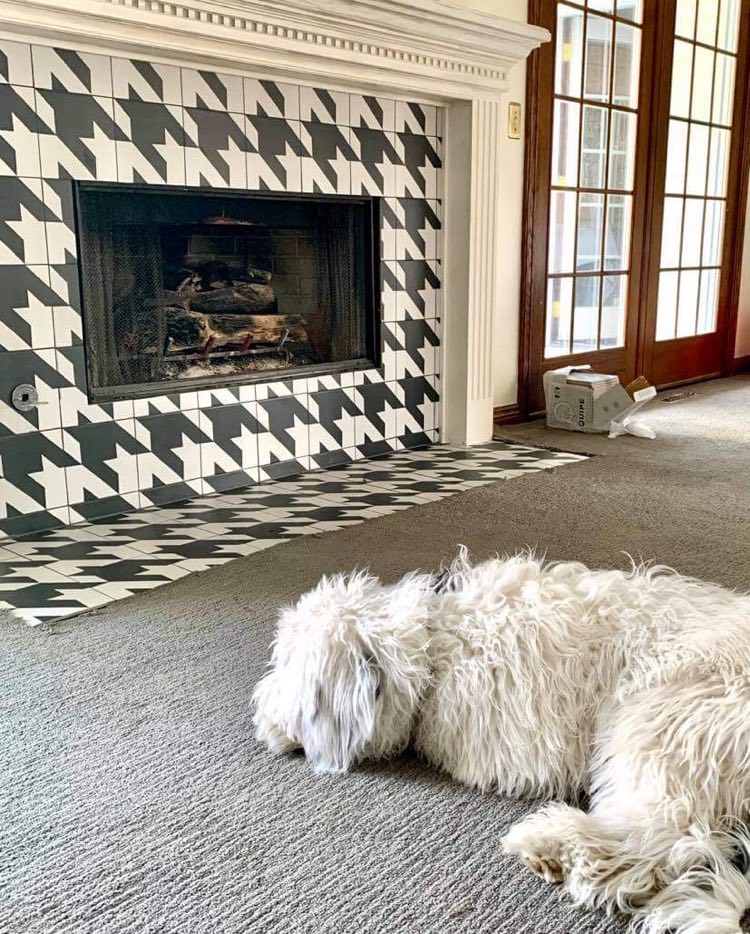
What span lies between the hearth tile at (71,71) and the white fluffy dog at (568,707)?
188 centimetres

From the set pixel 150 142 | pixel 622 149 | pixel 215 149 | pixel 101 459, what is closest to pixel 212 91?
pixel 215 149

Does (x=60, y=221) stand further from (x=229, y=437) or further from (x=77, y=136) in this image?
(x=229, y=437)

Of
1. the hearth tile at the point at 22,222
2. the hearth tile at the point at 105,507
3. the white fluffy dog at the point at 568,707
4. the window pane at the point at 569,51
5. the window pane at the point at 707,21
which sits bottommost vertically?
the hearth tile at the point at 105,507

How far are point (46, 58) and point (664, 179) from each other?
3.74 metres

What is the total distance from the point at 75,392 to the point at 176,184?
0.75 meters

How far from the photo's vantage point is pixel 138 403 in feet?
10.0

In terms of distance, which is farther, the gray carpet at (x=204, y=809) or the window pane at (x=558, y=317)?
the window pane at (x=558, y=317)

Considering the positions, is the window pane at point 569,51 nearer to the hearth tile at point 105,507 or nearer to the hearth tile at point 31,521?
the hearth tile at point 105,507

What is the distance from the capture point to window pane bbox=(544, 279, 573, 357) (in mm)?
4688

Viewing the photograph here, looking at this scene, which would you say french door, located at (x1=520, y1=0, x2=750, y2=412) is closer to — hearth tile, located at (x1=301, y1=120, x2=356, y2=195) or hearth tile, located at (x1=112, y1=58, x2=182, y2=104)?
hearth tile, located at (x1=301, y1=120, x2=356, y2=195)

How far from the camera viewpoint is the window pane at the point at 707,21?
5375 mm

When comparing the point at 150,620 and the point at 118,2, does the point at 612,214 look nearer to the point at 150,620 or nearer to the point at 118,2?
the point at 118,2

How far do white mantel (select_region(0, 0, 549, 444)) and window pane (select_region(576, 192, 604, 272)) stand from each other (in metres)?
0.77

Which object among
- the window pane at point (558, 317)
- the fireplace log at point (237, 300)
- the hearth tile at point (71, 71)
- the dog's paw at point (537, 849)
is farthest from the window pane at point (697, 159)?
the dog's paw at point (537, 849)
